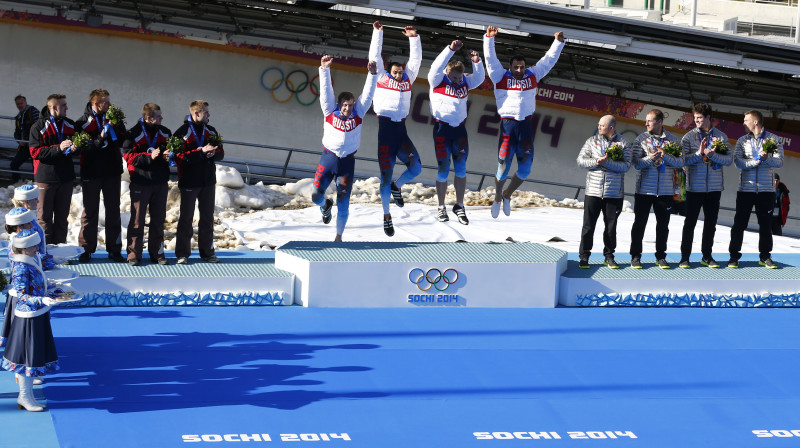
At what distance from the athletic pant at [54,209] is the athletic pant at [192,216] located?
1269 millimetres

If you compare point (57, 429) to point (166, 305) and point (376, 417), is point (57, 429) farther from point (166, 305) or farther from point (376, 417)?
point (166, 305)

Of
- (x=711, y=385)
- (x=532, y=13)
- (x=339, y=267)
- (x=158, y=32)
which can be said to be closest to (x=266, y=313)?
(x=339, y=267)

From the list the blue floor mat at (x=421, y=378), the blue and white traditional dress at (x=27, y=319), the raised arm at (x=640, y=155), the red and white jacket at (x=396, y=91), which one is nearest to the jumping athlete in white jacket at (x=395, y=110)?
the red and white jacket at (x=396, y=91)

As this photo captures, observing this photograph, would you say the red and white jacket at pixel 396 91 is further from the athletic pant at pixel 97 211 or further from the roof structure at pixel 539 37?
the roof structure at pixel 539 37

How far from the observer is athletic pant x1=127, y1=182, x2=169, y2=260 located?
11.2 metres

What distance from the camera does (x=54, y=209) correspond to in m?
11.4

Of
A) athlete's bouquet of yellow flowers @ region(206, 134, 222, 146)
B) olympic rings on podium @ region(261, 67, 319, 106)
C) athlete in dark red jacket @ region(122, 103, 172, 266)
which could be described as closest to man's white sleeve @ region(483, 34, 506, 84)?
athlete's bouquet of yellow flowers @ region(206, 134, 222, 146)

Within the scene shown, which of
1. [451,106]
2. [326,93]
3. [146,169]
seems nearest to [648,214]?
[451,106]

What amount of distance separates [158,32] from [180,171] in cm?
1158

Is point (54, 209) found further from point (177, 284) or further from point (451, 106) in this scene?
point (451, 106)

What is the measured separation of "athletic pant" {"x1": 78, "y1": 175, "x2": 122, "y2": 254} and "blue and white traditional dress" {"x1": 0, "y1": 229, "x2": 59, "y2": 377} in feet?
13.1

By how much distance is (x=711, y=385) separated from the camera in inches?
352

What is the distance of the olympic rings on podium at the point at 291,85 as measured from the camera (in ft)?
76.6

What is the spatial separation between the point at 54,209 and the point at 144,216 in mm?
1064
